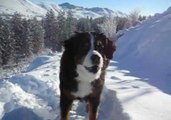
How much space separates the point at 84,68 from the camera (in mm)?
5664

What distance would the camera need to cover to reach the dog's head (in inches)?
209

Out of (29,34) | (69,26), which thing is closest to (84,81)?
(29,34)

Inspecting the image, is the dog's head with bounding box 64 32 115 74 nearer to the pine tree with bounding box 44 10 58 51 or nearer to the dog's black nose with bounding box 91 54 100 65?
the dog's black nose with bounding box 91 54 100 65

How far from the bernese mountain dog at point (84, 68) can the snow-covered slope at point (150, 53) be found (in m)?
7.05

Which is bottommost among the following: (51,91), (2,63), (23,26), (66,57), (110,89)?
(2,63)

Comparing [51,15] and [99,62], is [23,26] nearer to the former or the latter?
[51,15]

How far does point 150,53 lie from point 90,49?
17808mm

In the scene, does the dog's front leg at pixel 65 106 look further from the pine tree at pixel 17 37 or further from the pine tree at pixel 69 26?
the pine tree at pixel 69 26

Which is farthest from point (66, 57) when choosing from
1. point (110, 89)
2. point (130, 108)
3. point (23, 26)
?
point (23, 26)

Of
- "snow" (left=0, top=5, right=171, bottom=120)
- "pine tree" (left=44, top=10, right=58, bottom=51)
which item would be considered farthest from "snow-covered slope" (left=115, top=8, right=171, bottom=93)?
"pine tree" (left=44, top=10, right=58, bottom=51)

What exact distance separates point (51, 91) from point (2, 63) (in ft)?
172

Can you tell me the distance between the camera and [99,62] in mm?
5301

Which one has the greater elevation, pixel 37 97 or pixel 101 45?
pixel 101 45

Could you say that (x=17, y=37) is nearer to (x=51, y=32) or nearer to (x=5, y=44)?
(x=5, y=44)
